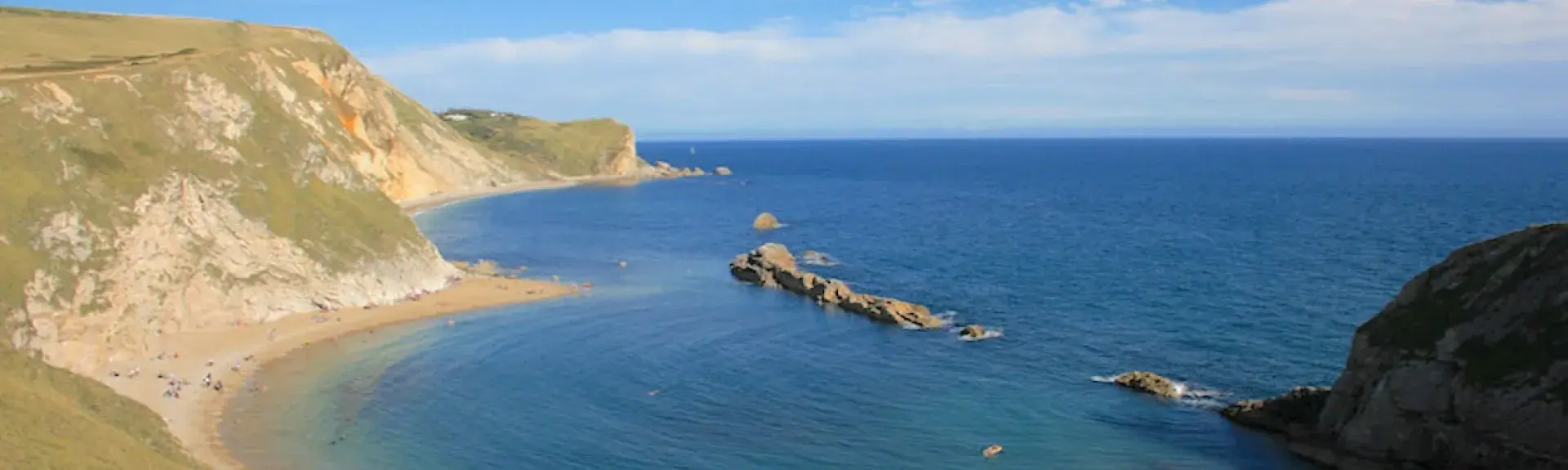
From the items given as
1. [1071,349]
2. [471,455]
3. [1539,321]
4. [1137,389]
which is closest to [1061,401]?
[1137,389]

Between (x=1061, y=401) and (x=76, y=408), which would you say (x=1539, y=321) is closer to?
(x=1061, y=401)

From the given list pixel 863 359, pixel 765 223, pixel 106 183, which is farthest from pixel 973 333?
→ pixel 765 223

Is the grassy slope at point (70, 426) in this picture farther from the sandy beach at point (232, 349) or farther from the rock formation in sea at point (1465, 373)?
the rock formation in sea at point (1465, 373)

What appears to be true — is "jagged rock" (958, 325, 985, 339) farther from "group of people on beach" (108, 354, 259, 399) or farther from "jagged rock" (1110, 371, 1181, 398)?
"group of people on beach" (108, 354, 259, 399)

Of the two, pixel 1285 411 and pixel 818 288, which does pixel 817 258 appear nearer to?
pixel 818 288

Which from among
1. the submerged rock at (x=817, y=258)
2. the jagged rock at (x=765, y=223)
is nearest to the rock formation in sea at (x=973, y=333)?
the submerged rock at (x=817, y=258)
